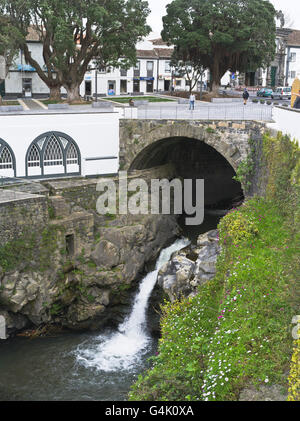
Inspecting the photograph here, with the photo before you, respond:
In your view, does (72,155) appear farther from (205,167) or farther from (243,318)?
(243,318)

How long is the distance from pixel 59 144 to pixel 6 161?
316cm


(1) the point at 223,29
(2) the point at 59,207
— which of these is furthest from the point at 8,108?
(1) the point at 223,29

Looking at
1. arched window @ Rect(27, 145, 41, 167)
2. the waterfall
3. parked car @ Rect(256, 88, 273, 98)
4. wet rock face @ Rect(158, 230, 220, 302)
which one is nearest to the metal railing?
arched window @ Rect(27, 145, 41, 167)

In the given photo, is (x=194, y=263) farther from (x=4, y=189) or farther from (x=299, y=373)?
(x=299, y=373)

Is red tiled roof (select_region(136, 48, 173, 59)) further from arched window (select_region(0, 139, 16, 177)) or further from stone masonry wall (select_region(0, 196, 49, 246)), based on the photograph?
stone masonry wall (select_region(0, 196, 49, 246))

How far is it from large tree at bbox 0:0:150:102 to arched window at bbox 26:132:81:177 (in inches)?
337

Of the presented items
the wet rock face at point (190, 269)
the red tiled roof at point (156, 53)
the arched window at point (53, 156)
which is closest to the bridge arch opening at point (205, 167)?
the arched window at point (53, 156)

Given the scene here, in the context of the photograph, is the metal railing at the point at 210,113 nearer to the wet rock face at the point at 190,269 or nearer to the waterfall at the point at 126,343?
the wet rock face at the point at 190,269

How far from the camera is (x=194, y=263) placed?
979 inches

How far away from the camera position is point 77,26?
35.3 m

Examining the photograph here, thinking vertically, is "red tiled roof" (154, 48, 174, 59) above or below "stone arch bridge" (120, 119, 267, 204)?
above

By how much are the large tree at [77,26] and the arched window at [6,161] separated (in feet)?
32.7

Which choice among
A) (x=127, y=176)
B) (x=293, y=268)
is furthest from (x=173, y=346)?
(x=127, y=176)

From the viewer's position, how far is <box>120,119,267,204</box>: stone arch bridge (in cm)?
2681
